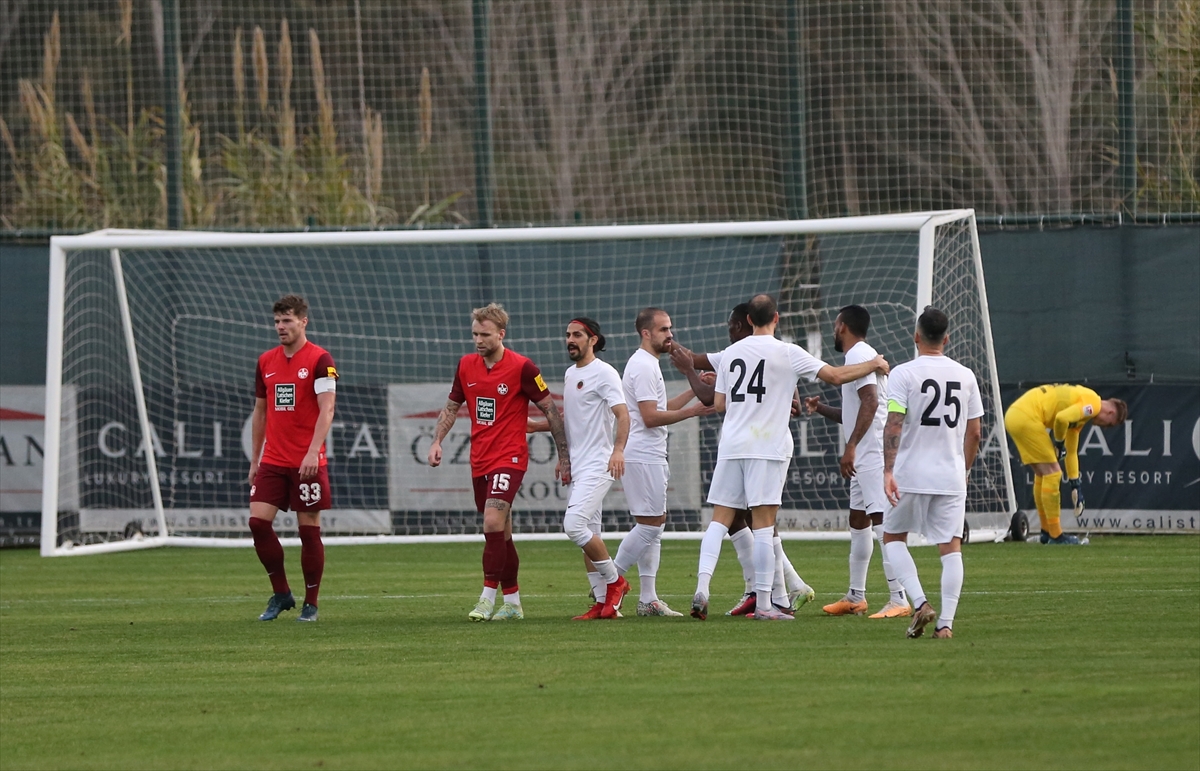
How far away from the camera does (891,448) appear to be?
8.55 meters

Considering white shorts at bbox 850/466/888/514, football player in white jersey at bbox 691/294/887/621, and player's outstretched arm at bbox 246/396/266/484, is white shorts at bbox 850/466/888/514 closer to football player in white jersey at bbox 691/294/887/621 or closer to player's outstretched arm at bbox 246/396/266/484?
football player in white jersey at bbox 691/294/887/621

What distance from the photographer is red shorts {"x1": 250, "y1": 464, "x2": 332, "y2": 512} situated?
1027 centimetres

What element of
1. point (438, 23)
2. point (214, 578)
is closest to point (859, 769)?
point (214, 578)

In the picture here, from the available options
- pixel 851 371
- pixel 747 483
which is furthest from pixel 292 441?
pixel 851 371

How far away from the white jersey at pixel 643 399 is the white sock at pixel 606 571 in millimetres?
710

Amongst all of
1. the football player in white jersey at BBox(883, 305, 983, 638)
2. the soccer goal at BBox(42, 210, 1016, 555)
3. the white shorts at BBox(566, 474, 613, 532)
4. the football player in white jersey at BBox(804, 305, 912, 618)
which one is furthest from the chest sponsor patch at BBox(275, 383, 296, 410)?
the soccer goal at BBox(42, 210, 1016, 555)

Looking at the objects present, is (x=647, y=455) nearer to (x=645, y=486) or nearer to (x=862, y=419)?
(x=645, y=486)

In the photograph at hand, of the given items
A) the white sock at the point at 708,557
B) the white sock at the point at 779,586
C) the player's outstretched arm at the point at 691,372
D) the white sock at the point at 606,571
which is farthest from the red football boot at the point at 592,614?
the player's outstretched arm at the point at 691,372

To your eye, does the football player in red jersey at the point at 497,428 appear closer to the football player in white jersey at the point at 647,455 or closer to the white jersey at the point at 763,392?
the football player in white jersey at the point at 647,455

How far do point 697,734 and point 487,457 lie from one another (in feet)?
13.4

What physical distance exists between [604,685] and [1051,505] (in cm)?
934

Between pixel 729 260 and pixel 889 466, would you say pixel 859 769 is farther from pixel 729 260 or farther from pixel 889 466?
pixel 729 260

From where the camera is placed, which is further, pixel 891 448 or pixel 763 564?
pixel 763 564

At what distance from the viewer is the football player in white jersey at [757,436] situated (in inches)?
374
